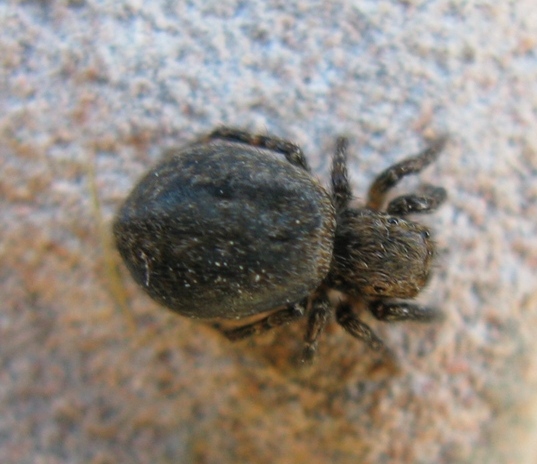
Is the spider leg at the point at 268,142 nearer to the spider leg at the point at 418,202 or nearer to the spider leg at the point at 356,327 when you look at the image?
the spider leg at the point at 418,202

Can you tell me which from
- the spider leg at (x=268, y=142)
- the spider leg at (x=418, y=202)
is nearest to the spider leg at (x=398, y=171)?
the spider leg at (x=418, y=202)

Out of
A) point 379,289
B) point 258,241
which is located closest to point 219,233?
point 258,241

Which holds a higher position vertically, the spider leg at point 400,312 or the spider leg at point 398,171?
the spider leg at point 398,171

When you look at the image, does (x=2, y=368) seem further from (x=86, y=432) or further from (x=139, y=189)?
(x=139, y=189)

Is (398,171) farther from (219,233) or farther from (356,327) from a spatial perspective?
(219,233)

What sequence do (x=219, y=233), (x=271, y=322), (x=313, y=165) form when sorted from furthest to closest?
1. (x=313, y=165)
2. (x=271, y=322)
3. (x=219, y=233)

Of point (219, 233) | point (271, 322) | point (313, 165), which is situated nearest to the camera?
point (219, 233)

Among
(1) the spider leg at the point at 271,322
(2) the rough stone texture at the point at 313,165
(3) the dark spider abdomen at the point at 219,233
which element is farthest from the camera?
(2) the rough stone texture at the point at 313,165
